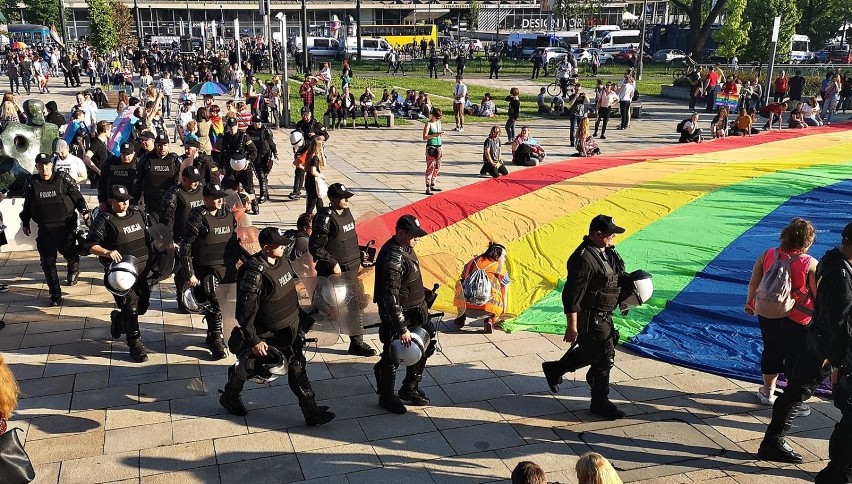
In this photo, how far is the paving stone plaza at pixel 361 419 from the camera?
605 cm

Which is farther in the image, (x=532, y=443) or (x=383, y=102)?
(x=383, y=102)

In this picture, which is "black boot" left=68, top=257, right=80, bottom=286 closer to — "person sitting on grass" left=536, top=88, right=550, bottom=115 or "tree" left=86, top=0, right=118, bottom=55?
"person sitting on grass" left=536, top=88, right=550, bottom=115

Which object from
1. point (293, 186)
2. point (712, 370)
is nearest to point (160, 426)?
point (712, 370)

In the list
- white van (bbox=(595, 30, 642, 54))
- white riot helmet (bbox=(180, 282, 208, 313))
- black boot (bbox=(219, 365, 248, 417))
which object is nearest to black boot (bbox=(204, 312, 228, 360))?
white riot helmet (bbox=(180, 282, 208, 313))

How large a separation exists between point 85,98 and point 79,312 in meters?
11.9

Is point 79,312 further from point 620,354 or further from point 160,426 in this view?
point 620,354

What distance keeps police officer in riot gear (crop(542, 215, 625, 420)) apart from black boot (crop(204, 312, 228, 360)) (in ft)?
12.6

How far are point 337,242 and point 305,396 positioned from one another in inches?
83.5

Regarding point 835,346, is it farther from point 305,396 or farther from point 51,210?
point 51,210

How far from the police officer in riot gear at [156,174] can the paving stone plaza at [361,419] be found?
6.07 ft

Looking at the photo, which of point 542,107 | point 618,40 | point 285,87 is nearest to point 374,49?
point 618,40

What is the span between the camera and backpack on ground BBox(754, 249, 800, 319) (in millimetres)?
6184

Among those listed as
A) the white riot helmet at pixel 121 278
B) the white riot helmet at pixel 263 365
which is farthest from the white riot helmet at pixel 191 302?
the white riot helmet at pixel 263 365

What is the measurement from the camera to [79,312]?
9.55m
